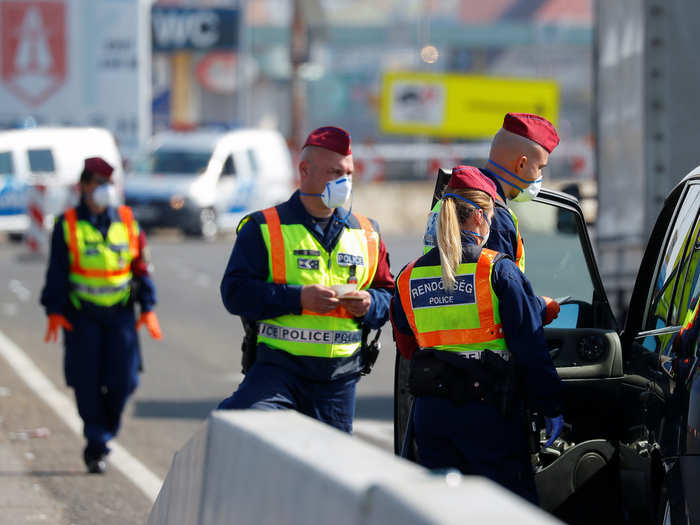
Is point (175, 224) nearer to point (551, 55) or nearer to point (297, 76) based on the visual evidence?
point (297, 76)

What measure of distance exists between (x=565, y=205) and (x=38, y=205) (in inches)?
701

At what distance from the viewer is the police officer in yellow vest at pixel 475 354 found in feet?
15.8

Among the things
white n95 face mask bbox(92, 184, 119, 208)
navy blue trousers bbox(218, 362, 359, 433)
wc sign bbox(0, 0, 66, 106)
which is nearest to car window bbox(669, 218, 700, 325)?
navy blue trousers bbox(218, 362, 359, 433)

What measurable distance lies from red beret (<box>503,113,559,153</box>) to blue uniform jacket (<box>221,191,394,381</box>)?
833 mm

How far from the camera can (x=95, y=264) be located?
8.70m

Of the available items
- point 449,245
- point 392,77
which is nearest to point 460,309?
point 449,245

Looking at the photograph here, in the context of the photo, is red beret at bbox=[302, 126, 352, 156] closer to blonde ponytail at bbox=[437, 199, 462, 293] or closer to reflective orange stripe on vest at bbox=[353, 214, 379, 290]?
reflective orange stripe on vest at bbox=[353, 214, 379, 290]

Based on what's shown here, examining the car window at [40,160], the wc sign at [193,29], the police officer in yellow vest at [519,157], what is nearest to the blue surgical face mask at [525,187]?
the police officer in yellow vest at [519,157]

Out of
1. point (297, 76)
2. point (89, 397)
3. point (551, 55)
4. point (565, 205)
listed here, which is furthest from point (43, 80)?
point (551, 55)

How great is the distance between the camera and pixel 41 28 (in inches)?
1203

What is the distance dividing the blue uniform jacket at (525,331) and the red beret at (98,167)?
406cm

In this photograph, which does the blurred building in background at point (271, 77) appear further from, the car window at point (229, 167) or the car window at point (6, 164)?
the car window at point (6, 164)

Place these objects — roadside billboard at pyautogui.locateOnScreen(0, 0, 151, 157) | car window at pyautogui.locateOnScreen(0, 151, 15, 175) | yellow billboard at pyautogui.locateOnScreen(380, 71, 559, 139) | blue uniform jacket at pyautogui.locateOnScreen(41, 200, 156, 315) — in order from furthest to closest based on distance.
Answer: yellow billboard at pyautogui.locateOnScreen(380, 71, 559, 139) < roadside billboard at pyautogui.locateOnScreen(0, 0, 151, 157) < car window at pyautogui.locateOnScreen(0, 151, 15, 175) < blue uniform jacket at pyautogui.locateOnScreen(41, 200, 156, 315)

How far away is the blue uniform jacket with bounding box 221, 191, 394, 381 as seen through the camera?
18.8ft
